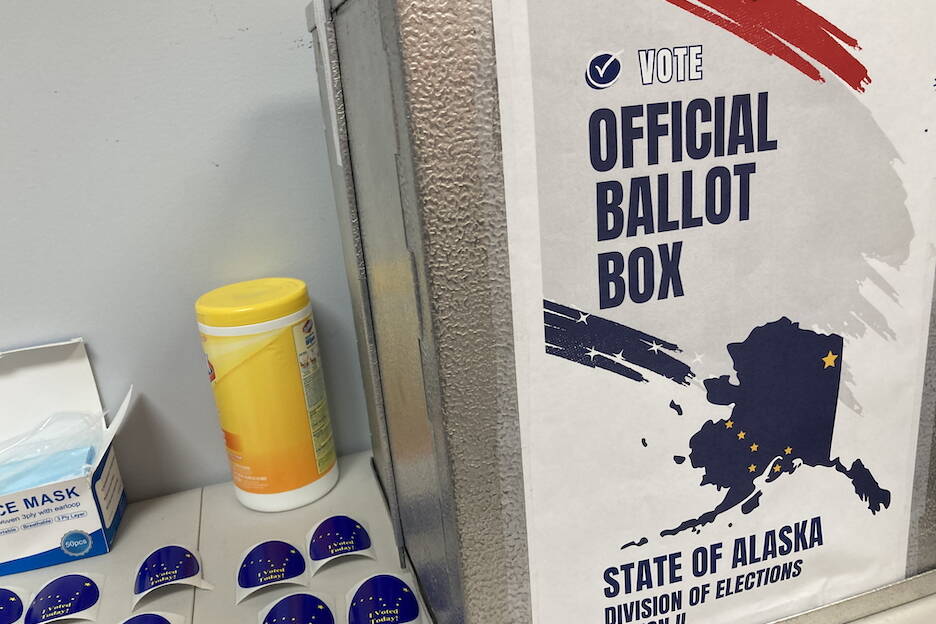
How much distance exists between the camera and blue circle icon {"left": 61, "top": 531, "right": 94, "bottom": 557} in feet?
2.06

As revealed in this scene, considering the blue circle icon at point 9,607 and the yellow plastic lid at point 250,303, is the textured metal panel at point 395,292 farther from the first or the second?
the blue circle icon at point 9,607

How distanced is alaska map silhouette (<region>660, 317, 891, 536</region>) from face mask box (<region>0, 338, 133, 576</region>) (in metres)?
0.49

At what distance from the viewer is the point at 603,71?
341 mm

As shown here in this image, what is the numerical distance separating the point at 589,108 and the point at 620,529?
235mm

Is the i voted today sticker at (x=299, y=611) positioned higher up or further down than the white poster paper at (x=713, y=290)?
further down

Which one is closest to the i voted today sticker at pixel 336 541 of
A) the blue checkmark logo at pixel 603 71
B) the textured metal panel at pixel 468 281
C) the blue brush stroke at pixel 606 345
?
the textured metal panel at pixel 468 281

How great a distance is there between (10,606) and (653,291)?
0.56 meters

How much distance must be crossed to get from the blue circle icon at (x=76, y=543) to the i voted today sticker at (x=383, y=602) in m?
0.25

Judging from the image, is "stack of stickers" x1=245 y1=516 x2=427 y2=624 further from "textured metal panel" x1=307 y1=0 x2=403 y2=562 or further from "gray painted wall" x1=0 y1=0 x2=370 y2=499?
"gray painted wall" x1=0 y1=0 x2=370 y2=499

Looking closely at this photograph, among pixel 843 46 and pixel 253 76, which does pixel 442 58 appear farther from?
pixel 253 76

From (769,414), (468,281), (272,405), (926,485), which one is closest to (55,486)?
(272,405)

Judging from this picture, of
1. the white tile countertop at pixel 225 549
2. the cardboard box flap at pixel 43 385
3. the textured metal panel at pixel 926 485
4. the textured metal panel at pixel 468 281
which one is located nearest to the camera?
the textured metal panel at pixel 468 281

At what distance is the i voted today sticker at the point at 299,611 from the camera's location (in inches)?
20.8

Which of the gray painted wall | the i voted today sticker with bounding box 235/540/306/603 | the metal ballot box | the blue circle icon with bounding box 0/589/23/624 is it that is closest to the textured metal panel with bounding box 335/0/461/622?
the metal ballot box
